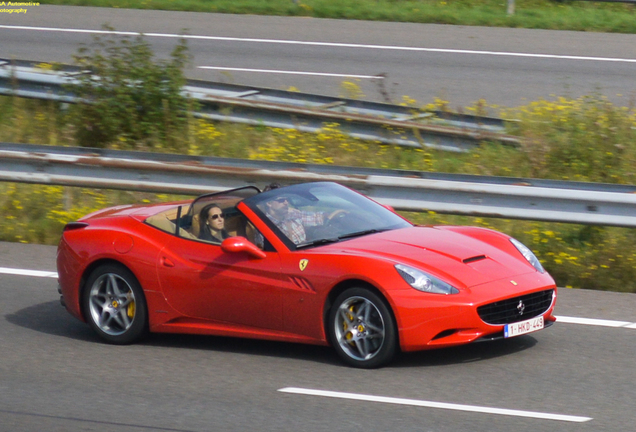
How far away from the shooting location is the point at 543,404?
18.7 feet

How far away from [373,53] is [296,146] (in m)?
5.72

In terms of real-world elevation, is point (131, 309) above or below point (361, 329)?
below

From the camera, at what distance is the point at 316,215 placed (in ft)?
23.7

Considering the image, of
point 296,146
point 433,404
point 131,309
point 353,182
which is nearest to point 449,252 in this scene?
point 433,404

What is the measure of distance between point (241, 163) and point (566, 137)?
4.50 m

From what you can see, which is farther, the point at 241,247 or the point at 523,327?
the point at 241,247

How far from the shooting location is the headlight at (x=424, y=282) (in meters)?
6.30

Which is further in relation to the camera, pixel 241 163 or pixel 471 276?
pixel 241 163

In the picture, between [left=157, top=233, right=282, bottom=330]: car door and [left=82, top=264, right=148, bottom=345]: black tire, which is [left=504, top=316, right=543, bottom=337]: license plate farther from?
[left=82, top=264, right=148, bottom=345]: black tire

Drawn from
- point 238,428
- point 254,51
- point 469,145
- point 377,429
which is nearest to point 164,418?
point 238,428

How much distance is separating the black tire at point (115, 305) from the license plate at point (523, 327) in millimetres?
2791

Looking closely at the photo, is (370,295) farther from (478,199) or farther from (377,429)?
(478,199)

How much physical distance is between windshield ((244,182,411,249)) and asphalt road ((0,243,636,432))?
34.3 inches

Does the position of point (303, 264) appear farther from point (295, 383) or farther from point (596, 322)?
point (596, 322)
